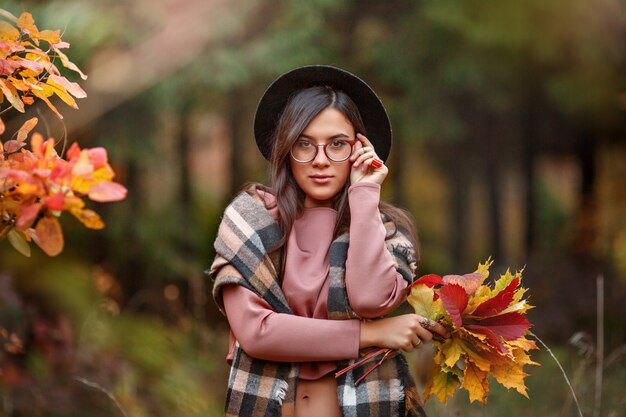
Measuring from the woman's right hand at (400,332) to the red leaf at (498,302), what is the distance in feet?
0.41

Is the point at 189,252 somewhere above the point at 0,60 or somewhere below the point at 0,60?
above

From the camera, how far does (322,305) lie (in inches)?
95.7

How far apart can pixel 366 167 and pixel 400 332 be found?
496 mm

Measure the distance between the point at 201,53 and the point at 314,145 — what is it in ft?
15.3

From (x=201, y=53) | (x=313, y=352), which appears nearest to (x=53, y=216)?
(x=313, y=352)

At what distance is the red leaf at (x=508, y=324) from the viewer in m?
2.29

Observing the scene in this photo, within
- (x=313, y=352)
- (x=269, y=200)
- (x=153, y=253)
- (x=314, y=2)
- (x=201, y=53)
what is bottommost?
(x=313, y=352)

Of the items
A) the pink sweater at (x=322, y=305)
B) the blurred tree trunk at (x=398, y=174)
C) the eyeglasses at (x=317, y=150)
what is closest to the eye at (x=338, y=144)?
the eyeglasses at (x=317, y=150)

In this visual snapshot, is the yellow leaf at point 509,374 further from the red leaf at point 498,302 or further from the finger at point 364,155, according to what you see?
the finger at point 364,155

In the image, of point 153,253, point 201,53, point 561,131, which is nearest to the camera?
point 201,53

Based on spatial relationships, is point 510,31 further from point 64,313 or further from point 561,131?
point 64,313

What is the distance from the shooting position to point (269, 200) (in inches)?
103

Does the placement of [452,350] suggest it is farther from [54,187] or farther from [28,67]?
[28,67]

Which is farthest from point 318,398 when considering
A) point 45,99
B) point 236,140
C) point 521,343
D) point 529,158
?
point 529,158
